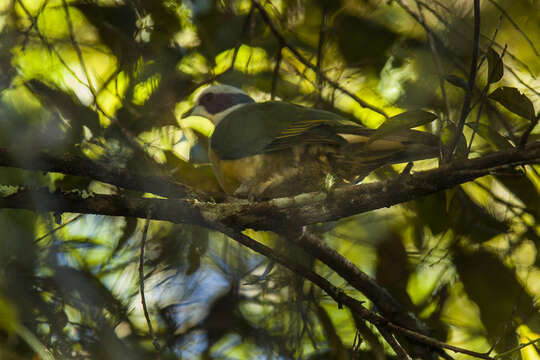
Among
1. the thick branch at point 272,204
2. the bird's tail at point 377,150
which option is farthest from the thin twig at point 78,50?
the bird's tail at point 377,150

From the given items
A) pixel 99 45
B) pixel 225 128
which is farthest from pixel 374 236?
pixel 99 45

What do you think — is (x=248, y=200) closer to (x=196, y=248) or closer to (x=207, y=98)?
(x=196, y=248)

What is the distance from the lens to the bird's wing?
1.50m

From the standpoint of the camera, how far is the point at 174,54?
1451 mm

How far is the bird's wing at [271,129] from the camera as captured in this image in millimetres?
1499

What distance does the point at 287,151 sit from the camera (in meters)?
1.58

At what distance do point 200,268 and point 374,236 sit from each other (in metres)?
0.55

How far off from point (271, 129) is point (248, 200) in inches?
8.8

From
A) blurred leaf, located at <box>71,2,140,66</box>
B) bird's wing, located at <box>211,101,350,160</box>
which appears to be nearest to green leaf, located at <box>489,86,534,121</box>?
bird's wing, located at <box>211,101,350,160</box>

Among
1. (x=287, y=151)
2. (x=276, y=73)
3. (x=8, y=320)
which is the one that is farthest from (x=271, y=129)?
(x=8, y=320)

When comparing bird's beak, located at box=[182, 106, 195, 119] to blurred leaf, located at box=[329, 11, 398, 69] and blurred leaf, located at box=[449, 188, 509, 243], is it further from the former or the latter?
blurred leaf, located at box=[449, 188, 509, 243]

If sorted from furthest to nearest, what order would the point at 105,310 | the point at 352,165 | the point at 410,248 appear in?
the point at 410,248 < the point at 352,165 < the point at 105,310

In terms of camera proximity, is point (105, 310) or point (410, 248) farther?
point (410, 248)

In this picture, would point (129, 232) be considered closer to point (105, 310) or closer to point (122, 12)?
point (105, 310)
